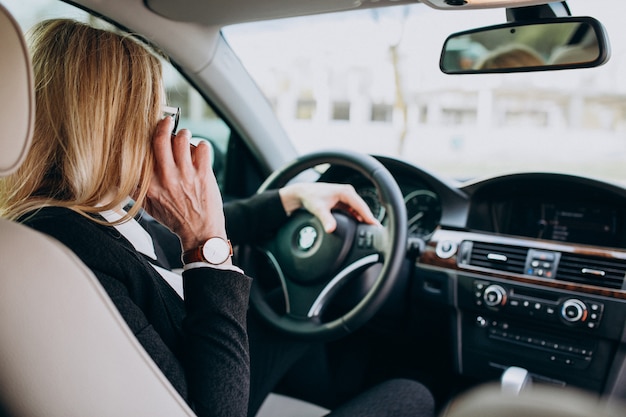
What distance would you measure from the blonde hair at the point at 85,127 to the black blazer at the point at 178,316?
85 millimetres

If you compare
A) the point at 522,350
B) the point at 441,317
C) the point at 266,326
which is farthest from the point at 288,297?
the point at 522,350

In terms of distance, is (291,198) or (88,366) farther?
(291,198)

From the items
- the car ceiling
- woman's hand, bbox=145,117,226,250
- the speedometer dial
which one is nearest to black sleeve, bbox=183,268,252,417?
woman's hand, bbox=145,117,226,250

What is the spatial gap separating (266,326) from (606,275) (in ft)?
3.81

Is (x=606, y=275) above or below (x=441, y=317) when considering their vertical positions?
above

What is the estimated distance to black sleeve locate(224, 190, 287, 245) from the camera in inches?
91.7

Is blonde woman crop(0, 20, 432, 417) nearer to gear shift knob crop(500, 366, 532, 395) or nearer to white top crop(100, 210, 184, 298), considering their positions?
white top crop(100, 210, 184, 298)

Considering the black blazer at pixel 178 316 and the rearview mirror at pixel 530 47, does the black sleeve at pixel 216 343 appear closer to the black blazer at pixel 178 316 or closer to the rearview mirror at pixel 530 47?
the black blazer at pixel 178 316

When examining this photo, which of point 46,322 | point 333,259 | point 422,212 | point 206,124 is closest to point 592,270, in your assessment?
point 422,212

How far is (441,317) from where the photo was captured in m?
2.66

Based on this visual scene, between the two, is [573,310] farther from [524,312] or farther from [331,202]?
[331,202]

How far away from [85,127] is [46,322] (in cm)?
43

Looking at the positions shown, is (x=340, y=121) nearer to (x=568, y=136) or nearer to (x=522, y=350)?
(x=568, y=136)

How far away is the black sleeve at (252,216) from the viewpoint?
2328mm
